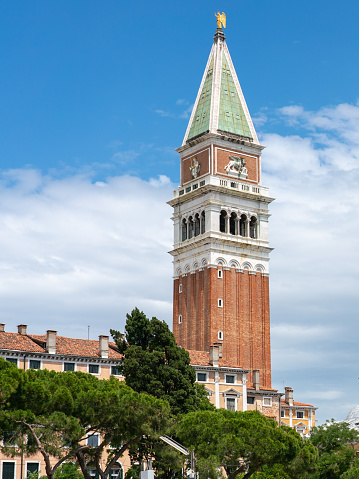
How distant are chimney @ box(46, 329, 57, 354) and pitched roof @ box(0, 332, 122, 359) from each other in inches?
16.0

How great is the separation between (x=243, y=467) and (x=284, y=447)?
2672mm

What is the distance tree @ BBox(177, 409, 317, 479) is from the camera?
49.1m

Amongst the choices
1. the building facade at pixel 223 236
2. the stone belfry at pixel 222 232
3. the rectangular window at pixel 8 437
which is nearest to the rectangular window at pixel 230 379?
the building facade at pixel 223 236

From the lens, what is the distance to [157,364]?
195 ft

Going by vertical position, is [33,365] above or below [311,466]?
above

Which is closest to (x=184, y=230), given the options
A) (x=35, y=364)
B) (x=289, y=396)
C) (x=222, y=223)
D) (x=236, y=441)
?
(x=222, y=223)

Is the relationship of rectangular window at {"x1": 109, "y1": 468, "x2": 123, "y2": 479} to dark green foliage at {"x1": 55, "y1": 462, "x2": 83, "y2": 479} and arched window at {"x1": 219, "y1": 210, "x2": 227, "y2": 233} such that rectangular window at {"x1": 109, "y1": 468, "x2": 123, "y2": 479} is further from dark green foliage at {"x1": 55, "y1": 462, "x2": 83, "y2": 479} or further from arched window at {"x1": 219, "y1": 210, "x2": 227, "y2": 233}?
arched window at {"x1": 219, "y1": 210, "x2": 227, "y2": 233}

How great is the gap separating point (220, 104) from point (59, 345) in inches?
1545

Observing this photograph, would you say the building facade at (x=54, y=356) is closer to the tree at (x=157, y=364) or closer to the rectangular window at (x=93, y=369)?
the rectangular window at (x=93, y=369)

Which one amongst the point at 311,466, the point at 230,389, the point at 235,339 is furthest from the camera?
the point at 235,339

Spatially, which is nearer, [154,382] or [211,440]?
[211,440]

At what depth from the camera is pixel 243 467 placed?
5009cm

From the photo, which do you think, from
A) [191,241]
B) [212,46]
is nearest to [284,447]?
[191,241]

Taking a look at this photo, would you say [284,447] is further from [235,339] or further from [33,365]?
[235,339]
